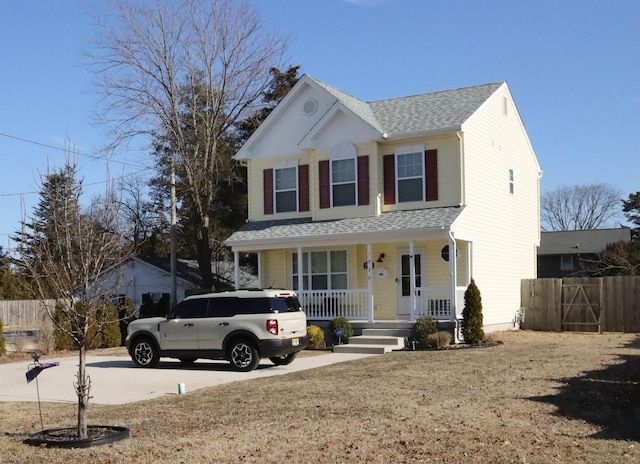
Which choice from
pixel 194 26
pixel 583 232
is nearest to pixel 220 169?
pixel 194 26

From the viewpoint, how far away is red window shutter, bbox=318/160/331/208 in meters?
24.4

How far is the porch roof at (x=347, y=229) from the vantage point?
70.6 ft

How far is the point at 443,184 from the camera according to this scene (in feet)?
74.8

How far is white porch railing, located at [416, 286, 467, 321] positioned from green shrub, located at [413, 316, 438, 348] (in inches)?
33.4

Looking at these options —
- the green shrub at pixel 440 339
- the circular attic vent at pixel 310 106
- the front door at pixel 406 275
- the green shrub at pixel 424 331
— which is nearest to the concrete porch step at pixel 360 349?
the green shrub at pixel 424 331

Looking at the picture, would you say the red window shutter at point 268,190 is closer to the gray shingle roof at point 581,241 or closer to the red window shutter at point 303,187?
the red window shutter at point 303,187

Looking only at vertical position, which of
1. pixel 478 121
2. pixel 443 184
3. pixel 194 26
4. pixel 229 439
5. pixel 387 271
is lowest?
pixel 229 439

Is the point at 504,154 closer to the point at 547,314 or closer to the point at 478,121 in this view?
the point at 478,121

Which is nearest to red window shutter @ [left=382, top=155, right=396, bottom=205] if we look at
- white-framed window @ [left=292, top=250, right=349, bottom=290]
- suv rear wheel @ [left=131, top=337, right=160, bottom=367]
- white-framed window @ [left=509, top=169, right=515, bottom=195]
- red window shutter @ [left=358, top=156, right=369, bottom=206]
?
red window shutter @ [left=358, top=156, right=369, bottom=206]

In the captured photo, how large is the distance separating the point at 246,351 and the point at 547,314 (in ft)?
43.2

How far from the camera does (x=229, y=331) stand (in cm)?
1675

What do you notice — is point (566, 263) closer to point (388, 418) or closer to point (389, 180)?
point (389, 180)

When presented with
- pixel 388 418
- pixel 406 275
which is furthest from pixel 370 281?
pixel 388 418

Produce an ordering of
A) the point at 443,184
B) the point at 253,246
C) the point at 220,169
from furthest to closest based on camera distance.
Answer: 1. the point at 220,169
2. the point at 253,246
3. the point at 443,184
